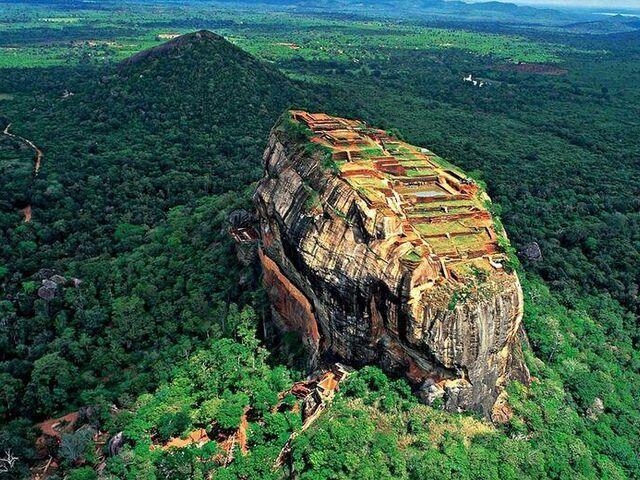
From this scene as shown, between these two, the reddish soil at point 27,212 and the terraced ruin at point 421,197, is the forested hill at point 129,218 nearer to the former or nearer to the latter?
the reddish soil at point 27,212

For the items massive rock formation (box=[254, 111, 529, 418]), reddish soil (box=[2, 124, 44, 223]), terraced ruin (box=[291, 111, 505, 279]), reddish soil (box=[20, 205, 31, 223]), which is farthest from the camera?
reddish soil (box=[2, 124, 44, 223])

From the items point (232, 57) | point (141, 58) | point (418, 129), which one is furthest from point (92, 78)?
point (418, 129)

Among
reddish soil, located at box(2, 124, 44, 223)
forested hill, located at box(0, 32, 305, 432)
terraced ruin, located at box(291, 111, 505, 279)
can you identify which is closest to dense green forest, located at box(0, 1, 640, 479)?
forested hill, located at box(0, 32, 305, 432)

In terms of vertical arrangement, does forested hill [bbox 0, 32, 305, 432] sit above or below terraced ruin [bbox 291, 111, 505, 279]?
below

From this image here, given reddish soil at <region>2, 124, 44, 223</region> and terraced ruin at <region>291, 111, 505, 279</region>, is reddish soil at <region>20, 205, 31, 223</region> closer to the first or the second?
reddish soil at <region>2, 124, 44, 223</region>

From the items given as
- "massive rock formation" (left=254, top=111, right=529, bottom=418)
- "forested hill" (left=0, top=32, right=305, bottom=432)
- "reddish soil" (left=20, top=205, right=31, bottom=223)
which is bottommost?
"reddish soil" (left=20, top=205, right=31, bottom=223)

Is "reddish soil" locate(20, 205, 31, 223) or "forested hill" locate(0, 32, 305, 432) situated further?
"reddish soil" locate(20, 205, 31, 223)

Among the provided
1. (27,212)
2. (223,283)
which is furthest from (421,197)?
(27,212)

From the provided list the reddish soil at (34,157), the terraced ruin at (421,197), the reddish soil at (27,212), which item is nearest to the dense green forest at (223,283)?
the reddish soil at (27,212)

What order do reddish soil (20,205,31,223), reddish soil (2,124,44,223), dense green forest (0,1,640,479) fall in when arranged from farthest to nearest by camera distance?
reddish soil (2,124,44,223)
reddish soil (20,205,31,223)
dense green forest (0,1,640,479)

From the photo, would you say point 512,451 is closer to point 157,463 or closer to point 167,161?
point 157,463
